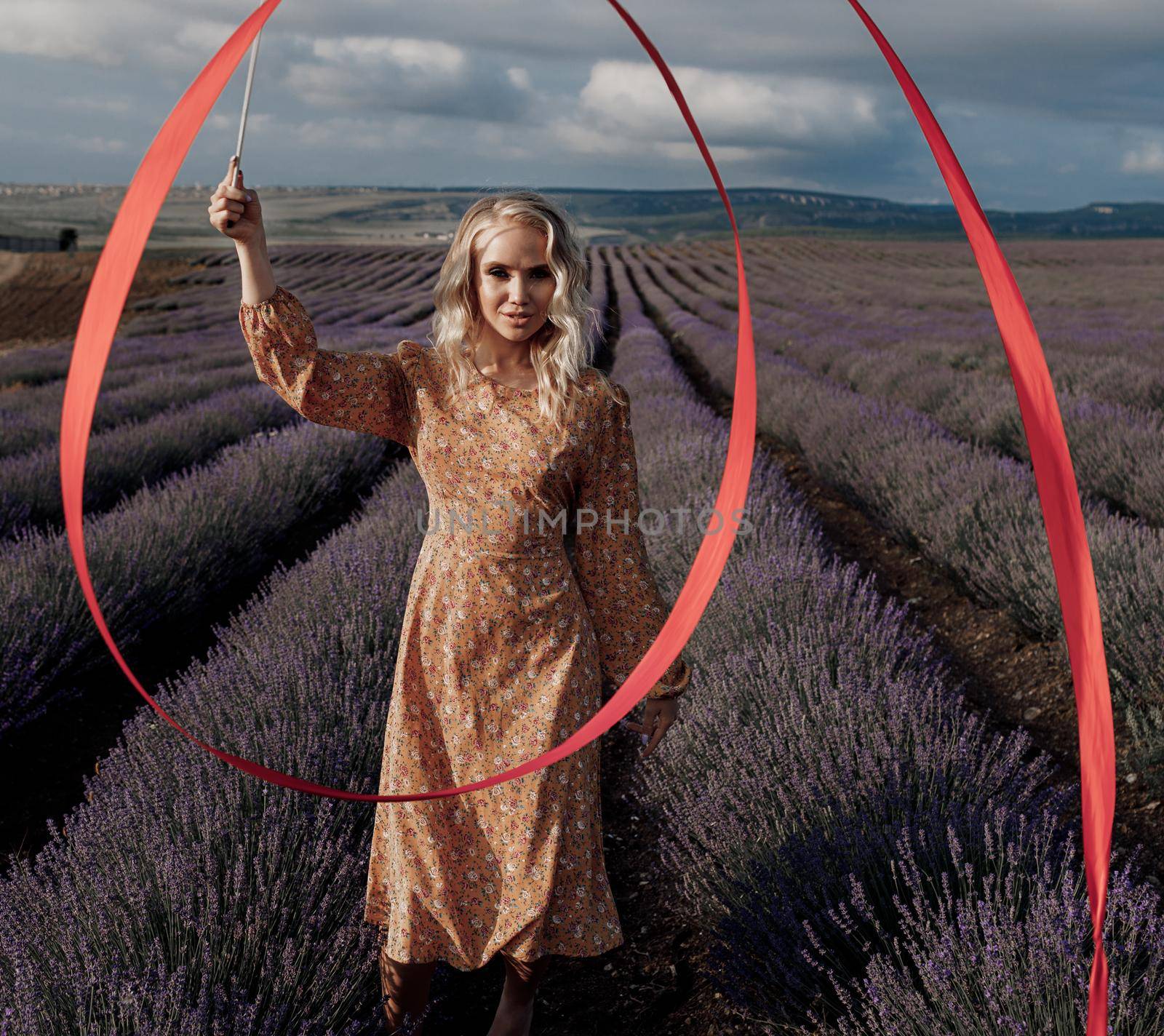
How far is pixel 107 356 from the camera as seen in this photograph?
1.07 m

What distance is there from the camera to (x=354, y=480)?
661 cm

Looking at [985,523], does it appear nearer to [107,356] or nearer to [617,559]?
[617,559]

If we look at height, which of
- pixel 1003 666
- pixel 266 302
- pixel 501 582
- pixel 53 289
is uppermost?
pixel 53 289

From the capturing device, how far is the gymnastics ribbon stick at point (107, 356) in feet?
3.26

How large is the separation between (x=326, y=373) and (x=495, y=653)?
51 cm

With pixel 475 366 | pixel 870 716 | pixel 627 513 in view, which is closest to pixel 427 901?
pixel 627 513

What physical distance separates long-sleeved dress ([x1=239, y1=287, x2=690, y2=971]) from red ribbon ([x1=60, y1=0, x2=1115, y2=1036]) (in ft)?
1.16

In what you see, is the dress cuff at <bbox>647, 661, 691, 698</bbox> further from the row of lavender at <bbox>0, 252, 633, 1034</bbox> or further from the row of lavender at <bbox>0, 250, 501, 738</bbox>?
the row of lavender at <bbox>0, 250, 501, 738</bbox>

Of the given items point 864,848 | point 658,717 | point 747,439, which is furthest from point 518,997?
point 747,439

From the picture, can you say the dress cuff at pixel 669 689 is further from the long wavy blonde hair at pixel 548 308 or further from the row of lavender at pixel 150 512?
the row of lavender at pixel 150 512

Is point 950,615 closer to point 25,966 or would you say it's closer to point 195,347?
point 25,966

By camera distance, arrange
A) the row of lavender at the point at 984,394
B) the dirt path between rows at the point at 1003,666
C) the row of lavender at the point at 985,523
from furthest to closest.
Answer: the row of lavender at the point at 984,394, the row of lavender at the point at 985,523, the dirt path between rows at the point at 1003,666

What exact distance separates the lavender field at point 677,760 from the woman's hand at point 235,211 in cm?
104

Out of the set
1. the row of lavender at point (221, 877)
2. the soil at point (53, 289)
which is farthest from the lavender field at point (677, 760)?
the soil at point (53, 289)
